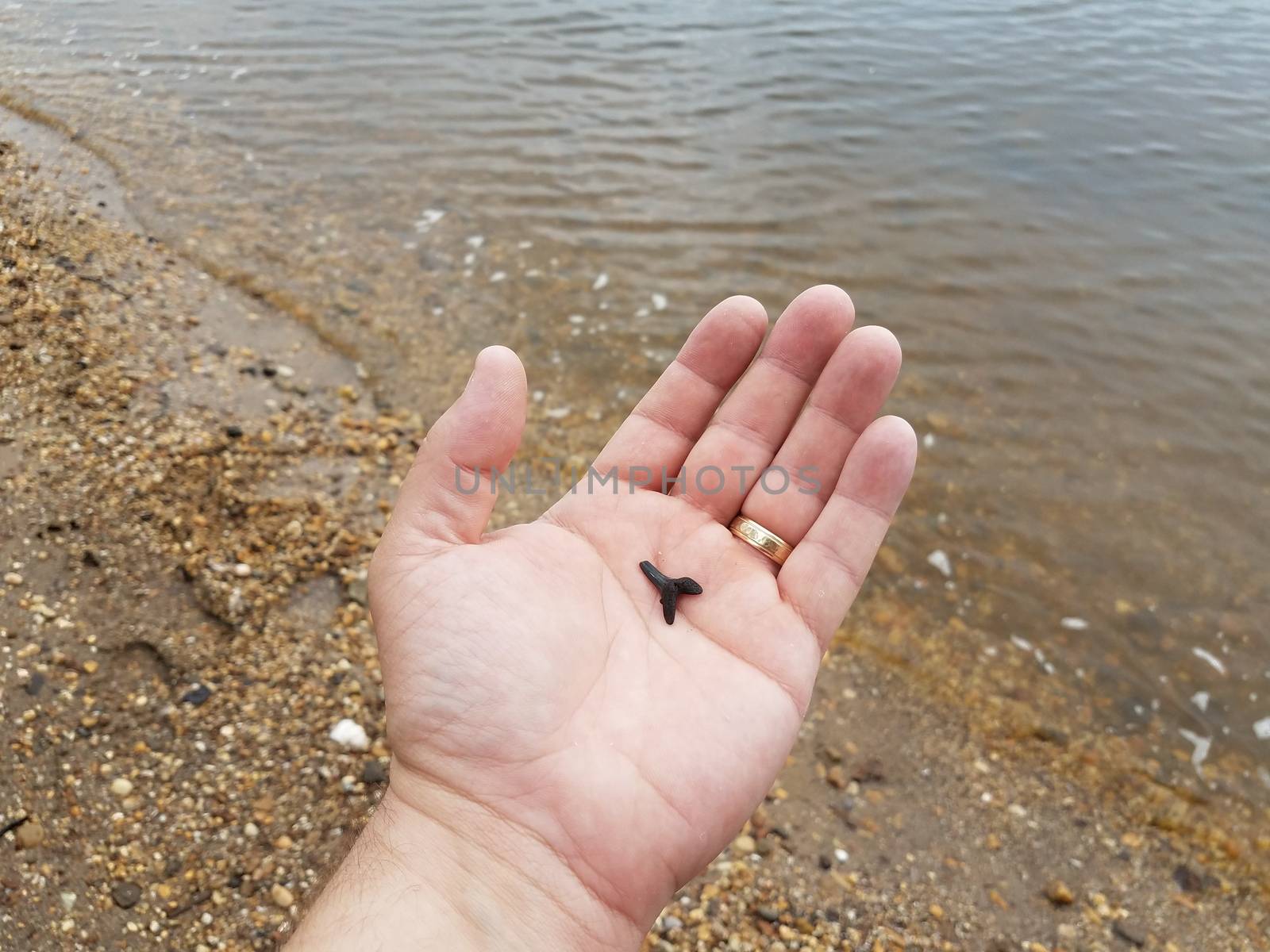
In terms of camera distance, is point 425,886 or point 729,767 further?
point 729,767

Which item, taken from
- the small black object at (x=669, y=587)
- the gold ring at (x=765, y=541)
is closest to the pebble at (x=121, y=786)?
the small black object at (x=669, y=587)

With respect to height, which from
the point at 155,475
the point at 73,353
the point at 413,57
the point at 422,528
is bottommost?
the point at 155,475

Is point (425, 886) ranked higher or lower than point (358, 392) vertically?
higher

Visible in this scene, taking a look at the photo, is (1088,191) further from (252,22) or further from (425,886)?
(252,22)

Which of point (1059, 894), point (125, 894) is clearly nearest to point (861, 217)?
point (1059, 894)

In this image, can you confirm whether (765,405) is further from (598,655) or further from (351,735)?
(351,735)

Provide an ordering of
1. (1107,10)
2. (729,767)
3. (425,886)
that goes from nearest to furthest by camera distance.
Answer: (425,886)
(729,767)
(1107,10)

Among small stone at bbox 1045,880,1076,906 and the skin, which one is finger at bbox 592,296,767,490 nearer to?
the skin

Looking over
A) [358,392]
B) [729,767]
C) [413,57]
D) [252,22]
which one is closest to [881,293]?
[358,392]
